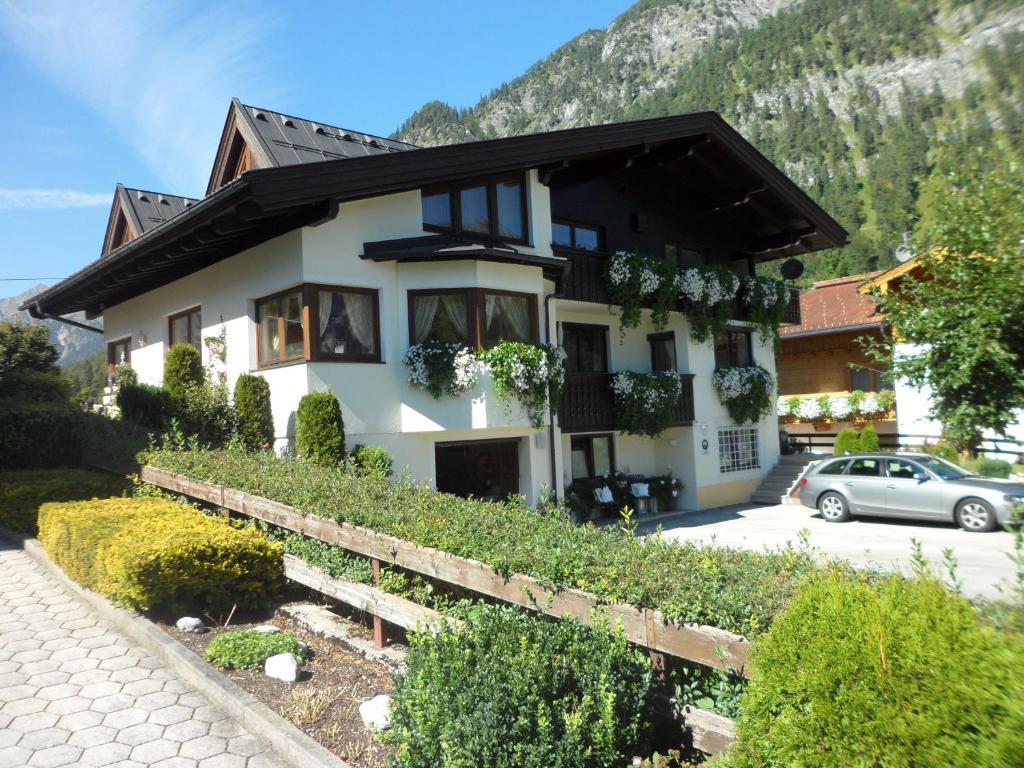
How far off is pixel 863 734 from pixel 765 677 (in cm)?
47

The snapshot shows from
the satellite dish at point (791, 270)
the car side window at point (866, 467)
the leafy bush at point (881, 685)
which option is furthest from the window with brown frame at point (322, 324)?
the satellite dish at point (791, 270)

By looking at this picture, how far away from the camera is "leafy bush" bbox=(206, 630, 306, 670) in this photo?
5.64 meters

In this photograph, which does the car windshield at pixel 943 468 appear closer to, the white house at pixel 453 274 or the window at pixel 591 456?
the white house at pixel 453 274

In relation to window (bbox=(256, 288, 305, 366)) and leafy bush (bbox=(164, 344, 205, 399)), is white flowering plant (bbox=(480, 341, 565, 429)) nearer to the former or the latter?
window (bbox=(256, 288, 305, 366))

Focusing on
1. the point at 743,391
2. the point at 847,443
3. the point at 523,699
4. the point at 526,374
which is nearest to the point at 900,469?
the point at 743,391

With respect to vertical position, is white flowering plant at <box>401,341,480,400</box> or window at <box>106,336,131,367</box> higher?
window at <box>106,336,131,367</box>

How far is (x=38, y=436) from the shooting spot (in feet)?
41.7

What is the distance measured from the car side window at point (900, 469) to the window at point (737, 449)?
4344 mm

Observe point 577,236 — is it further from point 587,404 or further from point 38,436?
point 38,436

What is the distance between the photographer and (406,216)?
13648 millimetres

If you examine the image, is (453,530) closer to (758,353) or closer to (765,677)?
(765,677)

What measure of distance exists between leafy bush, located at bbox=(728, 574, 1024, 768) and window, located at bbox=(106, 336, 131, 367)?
61.1ft

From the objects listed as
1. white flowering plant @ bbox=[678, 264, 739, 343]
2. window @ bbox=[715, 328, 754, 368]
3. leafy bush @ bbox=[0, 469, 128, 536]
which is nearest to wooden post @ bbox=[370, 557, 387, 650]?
leafy bush @ bbox=[0, 469, 128, 536]

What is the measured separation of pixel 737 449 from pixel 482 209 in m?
10.6
